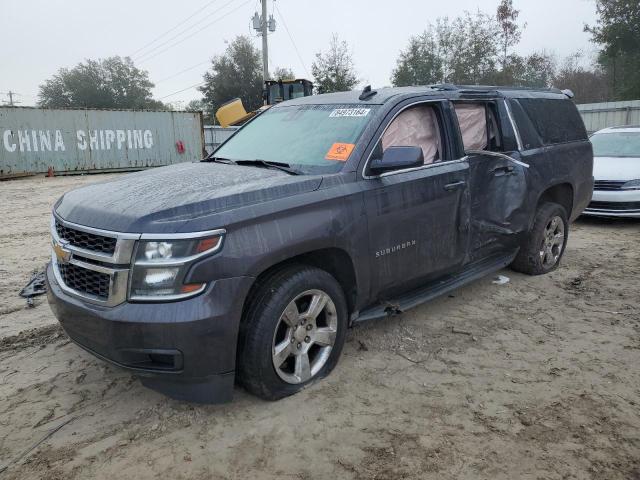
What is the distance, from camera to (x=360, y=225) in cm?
334

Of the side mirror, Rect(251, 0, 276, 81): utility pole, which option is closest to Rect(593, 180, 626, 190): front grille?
the side mirror

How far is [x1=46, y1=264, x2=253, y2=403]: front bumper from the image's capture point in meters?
2.59

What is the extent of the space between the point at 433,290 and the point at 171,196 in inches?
87.4

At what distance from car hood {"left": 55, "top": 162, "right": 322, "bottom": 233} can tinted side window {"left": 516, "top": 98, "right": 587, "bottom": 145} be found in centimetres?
307

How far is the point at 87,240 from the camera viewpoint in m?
2.86

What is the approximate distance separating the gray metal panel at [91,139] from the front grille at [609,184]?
17.8m

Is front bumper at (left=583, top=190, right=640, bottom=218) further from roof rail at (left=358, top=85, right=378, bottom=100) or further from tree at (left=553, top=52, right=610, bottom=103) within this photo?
tree at (left=553, top=52, right=610, bottom=103)

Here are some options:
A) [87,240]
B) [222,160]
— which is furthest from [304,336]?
[222,160]

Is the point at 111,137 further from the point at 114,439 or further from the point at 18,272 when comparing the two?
the point at 114,439

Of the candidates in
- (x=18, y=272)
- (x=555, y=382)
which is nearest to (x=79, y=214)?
(x=555, y=382)

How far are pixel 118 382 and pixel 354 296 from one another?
1.67 m

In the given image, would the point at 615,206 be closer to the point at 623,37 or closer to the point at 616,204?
the point at 616,204

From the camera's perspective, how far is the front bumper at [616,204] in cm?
795

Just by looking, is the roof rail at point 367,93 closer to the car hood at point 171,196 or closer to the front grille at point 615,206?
the car hood at point 171,196
